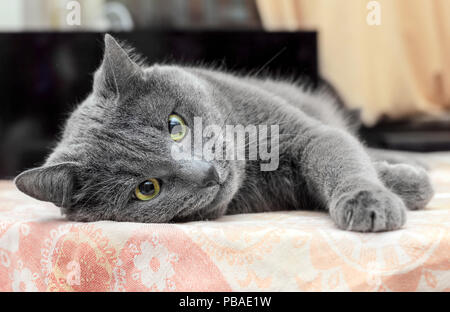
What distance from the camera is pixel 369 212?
0.87 m

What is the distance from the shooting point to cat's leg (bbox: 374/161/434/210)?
1129mm

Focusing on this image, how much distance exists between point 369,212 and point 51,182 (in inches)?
26.2

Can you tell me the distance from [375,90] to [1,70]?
70.3 inches

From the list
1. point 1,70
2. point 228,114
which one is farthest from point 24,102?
point 228,114

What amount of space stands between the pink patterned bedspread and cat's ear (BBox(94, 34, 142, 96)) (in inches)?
13.7

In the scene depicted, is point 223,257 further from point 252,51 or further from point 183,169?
point 252,51

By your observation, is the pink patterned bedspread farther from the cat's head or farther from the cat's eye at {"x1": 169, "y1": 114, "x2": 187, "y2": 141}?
the cat's eye at {"x1": 169, "y1": 114, "x2": 187, "y2": 141}

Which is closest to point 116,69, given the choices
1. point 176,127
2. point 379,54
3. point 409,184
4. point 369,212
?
point 176,127

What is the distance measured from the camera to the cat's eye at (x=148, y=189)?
1007 millimetres

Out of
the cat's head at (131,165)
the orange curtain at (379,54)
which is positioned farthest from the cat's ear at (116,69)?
the orange curtain at (379,54)

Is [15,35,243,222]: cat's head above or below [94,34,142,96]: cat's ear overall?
below

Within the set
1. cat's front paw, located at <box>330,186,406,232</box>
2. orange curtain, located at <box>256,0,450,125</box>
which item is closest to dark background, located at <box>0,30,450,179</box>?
orange curtain, located at <box>256,0,450,125</box>

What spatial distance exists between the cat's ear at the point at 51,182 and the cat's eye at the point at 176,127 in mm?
228

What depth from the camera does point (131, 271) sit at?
2.83 ft
